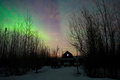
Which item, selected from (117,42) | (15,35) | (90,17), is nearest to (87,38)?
(90,17)

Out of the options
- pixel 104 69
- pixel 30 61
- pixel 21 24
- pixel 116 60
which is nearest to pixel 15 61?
pixel 30 61

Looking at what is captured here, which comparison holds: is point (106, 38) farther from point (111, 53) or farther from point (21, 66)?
point (21, 66)

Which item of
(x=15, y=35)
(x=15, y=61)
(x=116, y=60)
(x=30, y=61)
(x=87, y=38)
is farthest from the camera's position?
(x=15, y=35)

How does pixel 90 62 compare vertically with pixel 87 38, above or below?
below

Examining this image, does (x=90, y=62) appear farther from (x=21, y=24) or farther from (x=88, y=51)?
(x=21, y=24)

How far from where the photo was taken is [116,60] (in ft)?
44.2

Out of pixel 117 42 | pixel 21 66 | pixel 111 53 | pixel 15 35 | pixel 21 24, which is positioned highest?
pixel 21 24

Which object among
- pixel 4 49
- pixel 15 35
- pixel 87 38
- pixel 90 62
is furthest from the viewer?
pixel 4 49

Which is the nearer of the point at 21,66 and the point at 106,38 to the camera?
the point at 106,38

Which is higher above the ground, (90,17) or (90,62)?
(90,17)

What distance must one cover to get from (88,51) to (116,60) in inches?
154

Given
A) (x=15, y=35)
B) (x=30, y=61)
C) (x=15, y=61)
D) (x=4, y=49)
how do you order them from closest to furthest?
(x=15, y=61) → (x=30, y=61) → (x=15, y=35) → (x=4, y=49)

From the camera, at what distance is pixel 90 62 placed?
1474 centimetres

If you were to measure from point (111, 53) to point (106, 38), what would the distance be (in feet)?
8.13
